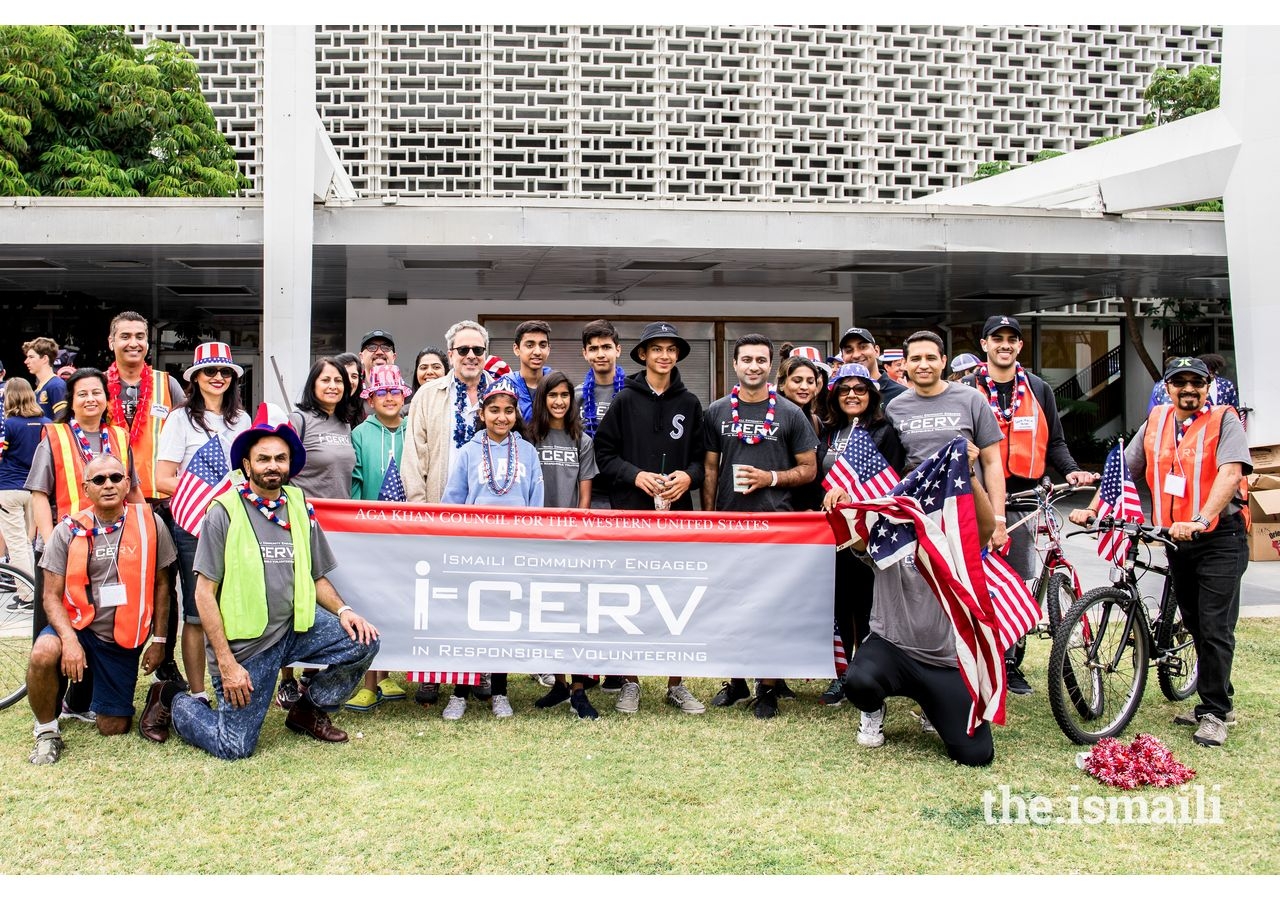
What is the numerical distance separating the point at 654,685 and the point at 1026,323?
2095 cm

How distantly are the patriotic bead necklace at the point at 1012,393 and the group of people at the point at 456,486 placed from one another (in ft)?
0.04

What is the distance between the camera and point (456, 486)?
543 cm

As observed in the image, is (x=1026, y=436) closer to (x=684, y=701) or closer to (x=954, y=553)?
Answer: (x=954, y=553)

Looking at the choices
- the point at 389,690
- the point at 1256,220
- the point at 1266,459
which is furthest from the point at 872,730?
the point at 1256,220

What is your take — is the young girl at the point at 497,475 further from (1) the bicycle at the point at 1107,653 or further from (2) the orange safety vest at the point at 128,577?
(1) the bicycle at the point at 1107,653

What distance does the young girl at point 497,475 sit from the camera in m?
5.36

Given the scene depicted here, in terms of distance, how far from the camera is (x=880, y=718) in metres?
4.93

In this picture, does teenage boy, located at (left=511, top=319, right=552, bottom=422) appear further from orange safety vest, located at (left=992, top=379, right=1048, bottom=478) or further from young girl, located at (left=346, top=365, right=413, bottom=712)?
orange safety vest, located at (left=992, top=379, right=1048, bottom=478)

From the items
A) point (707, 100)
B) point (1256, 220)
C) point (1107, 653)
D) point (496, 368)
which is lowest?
point (1107, 653)

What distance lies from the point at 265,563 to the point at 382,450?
1.15m

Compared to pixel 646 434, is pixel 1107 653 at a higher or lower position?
lower

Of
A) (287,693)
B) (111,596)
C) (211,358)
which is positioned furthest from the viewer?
(287,693)

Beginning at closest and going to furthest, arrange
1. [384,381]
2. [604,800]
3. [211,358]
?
[604,800], [211,358], [384,381]
